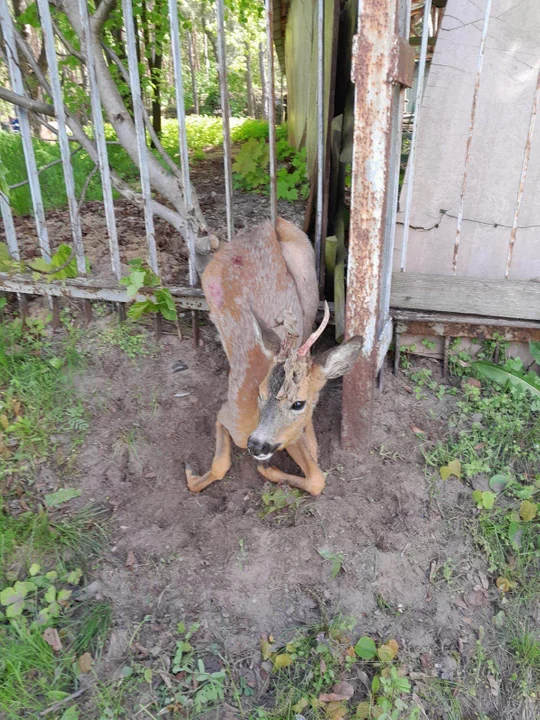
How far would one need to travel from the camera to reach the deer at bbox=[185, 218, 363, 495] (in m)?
2.82

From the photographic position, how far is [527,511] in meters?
3.17

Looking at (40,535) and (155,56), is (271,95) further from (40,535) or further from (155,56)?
(155,56)

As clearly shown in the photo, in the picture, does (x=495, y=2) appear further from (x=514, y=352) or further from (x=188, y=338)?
(x=188, y=338)

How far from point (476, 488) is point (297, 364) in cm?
136

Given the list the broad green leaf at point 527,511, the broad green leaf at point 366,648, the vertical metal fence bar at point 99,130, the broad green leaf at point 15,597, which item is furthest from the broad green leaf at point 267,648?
the vertical metal fence bar at point 99,130

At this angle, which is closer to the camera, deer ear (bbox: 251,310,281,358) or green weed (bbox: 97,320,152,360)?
deer ear (bbox: 251,310,281,358)

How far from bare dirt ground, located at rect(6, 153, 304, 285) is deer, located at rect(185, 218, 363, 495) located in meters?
0.74

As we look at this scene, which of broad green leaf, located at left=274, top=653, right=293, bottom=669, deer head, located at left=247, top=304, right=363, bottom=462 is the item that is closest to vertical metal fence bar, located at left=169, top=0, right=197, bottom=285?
deer head, located at left=247, top=304, right=363, bottom=462

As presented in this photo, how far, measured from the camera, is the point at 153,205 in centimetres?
420

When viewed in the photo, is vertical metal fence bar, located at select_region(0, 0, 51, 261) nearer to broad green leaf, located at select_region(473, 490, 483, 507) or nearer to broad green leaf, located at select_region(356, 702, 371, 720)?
broad green leaf, located at select_region(473, 490, 483, 507)

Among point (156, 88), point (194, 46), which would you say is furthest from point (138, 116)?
point (194, 46)

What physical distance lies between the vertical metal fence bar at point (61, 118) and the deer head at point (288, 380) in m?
1.72

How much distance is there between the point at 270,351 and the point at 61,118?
2236mm

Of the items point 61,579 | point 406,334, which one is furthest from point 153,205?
point 61,579
